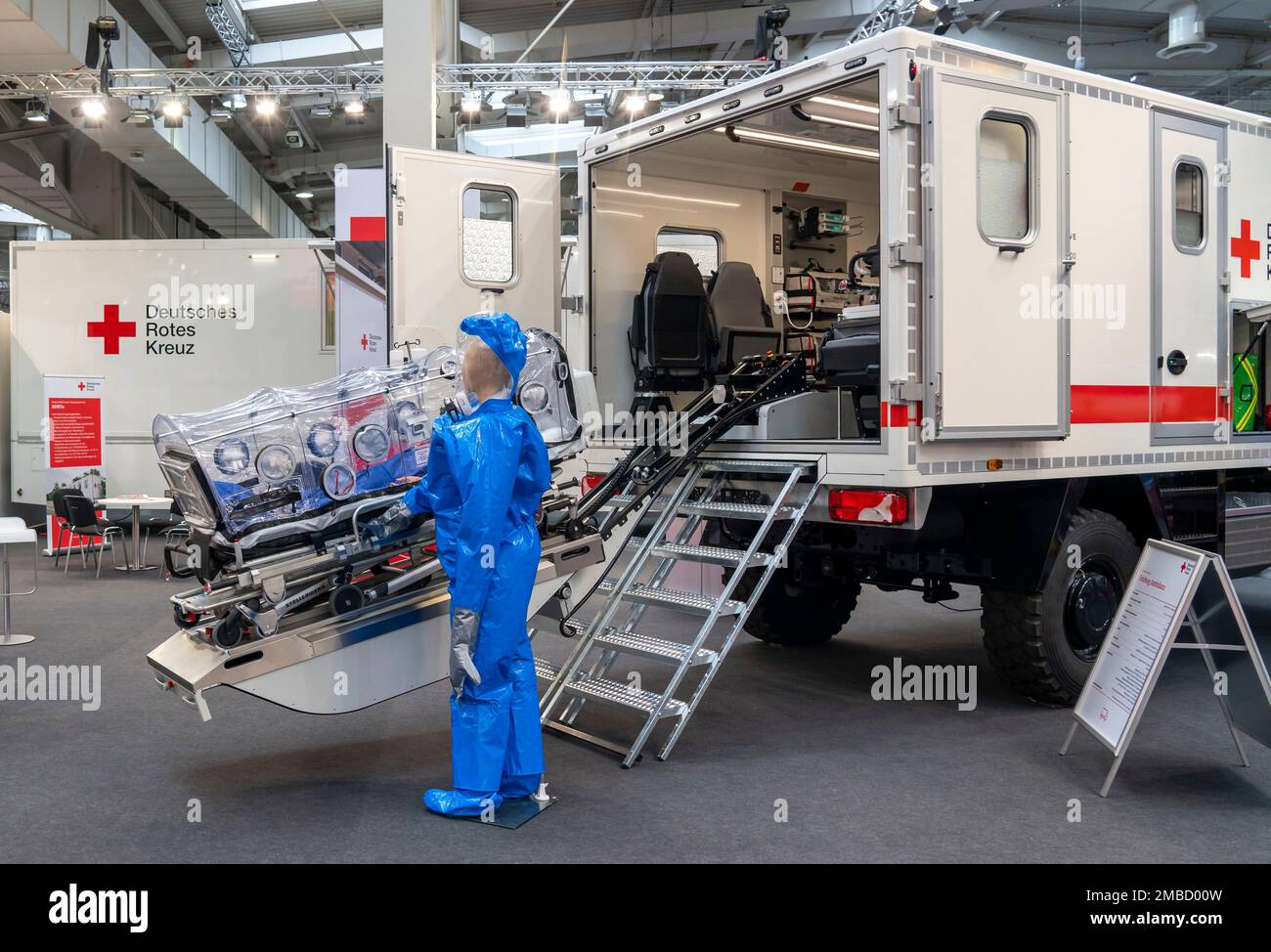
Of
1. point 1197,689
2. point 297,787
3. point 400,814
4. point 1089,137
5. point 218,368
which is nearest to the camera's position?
point 400,814

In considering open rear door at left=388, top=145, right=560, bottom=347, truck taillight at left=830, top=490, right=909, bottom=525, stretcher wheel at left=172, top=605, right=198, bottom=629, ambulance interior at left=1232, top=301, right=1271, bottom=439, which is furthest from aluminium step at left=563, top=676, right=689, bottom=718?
ambulance interior at left=1232, top=301, right=1271, bottom=439

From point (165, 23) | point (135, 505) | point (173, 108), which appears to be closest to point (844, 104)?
point (135, 505)

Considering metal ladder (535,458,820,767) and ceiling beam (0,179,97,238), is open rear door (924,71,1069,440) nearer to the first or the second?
metal ladder (535,458,820,767)

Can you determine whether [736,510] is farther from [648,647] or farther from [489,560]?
[489,560]

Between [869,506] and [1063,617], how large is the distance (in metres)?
1.19

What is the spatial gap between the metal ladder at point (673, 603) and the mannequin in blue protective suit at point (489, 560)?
62 cm

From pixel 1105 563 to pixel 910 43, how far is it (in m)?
2.53

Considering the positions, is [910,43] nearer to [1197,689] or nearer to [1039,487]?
[1039,487]

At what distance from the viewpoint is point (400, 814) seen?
3.50 metres

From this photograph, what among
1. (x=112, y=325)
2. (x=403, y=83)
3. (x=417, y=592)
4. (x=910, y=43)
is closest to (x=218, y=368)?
(x=112, y=325)

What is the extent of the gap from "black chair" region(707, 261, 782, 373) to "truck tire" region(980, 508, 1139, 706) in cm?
204

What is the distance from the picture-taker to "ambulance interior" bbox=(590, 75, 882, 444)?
531 cm

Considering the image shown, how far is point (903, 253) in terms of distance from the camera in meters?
3.90

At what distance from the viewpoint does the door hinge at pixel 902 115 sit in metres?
3.87
